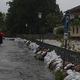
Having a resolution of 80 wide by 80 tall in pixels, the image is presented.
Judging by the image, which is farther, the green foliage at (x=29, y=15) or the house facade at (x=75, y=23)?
the green foliage at (x=29, y=15)

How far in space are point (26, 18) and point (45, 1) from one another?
6224 mm

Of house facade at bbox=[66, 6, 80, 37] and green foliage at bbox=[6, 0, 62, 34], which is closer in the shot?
house facade at bbox=[66, 6, 80, 37]

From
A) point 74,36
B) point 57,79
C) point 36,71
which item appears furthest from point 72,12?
point 57,79

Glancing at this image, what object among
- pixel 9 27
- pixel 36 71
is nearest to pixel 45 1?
pixel 9 27

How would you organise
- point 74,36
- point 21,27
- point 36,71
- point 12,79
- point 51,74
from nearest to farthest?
point 12,79 → point 51,74 → point 36,71 → point 74,36 → point 21,27

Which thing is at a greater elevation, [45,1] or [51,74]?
[45,1]

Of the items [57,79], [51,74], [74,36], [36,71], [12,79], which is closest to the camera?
[57,79]

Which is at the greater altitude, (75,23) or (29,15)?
(29,15)

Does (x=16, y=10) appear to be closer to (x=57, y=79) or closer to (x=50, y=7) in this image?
(x=50, y=7)

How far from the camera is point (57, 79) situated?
14914 millimetres

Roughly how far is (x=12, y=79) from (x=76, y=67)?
2727 mm

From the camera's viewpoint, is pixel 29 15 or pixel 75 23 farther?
pixel 29 15

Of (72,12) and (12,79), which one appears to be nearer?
(12,79)

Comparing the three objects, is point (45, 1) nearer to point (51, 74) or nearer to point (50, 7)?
point (50, 7)
